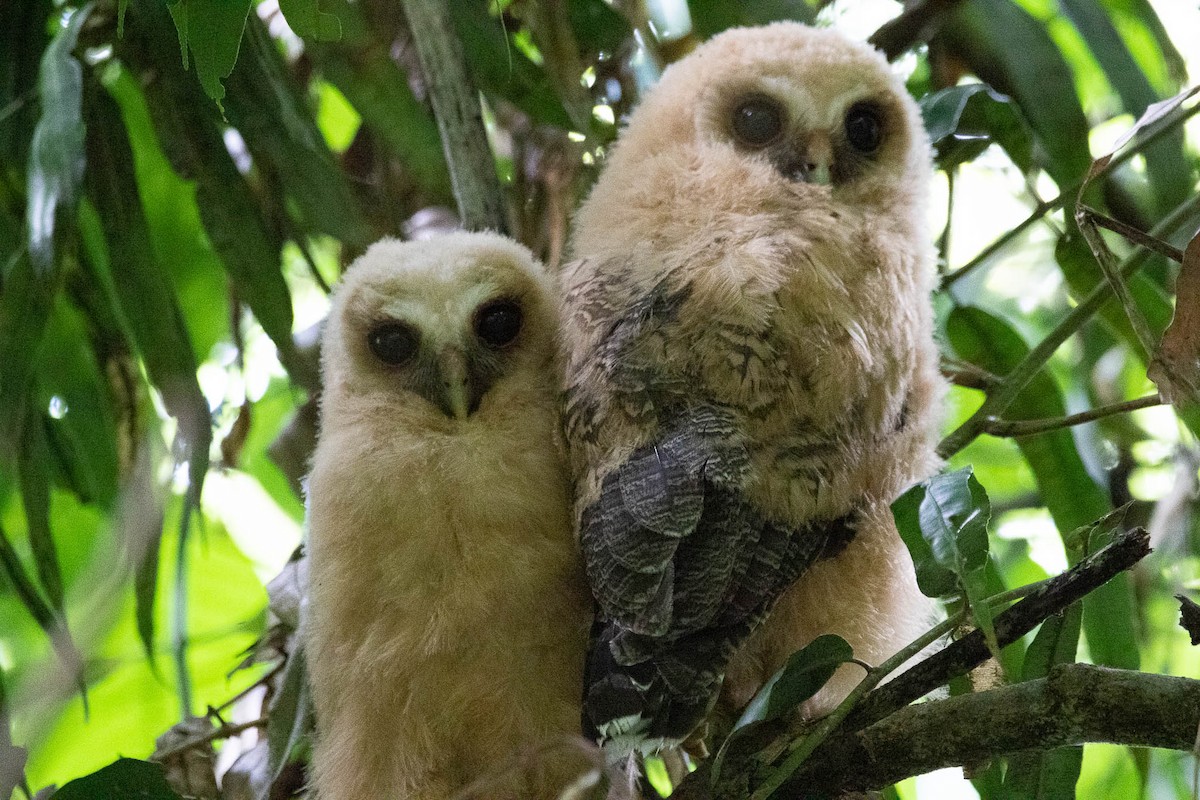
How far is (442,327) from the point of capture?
56.2 inches

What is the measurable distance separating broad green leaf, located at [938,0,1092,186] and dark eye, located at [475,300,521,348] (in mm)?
872

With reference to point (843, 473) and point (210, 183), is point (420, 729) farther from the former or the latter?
point (210, 183)

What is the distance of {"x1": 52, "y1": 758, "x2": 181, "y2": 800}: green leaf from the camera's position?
1223 mm

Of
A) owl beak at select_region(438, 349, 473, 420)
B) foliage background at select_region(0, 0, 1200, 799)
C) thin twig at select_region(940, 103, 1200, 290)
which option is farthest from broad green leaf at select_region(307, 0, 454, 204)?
thin twig at select_region(940, 103, 1200, 290)

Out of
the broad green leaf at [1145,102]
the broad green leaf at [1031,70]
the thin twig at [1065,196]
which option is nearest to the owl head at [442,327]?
the thin twig at [1065,196]

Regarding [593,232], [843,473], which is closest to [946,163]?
[593,232]

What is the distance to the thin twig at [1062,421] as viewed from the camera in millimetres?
1364

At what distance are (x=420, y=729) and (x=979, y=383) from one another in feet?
3.00

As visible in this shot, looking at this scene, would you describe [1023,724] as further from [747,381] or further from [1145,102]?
[1145,102]

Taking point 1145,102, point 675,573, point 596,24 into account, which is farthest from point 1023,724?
point 596,24

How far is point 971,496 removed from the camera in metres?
1.07

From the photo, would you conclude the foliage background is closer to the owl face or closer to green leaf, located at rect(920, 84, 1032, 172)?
green leaf, located at rect(920, 84, 1032, 172)

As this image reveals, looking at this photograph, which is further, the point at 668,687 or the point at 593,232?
the point at 593,232

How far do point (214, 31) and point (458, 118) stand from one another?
48cm
